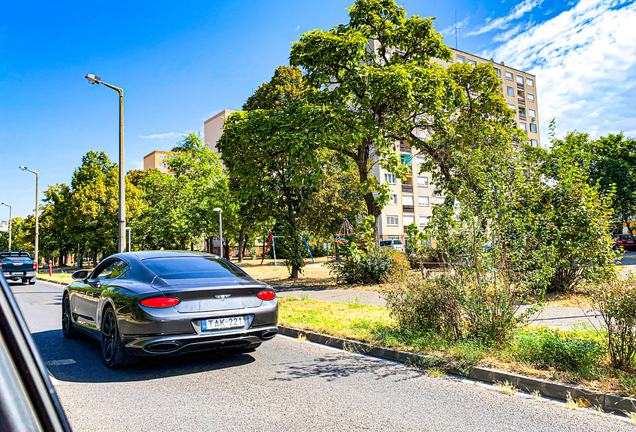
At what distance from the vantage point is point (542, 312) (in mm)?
8281

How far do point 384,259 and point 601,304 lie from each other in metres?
12.4

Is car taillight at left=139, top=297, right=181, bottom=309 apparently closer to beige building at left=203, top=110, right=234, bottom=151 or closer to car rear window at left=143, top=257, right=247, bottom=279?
car rear window at left=143, top=257, right=247, bottom=279

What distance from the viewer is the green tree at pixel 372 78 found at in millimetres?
Result: 15734

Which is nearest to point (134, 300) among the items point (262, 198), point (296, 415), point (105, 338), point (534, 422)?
point (105, 338)

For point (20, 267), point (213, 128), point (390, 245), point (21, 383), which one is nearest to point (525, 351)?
point (21, 383)

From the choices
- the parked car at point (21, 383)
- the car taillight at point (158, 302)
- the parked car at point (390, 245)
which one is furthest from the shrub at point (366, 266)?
the parked car at point (21, 383)

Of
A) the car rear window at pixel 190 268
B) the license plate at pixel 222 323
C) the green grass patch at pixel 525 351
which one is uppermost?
the car rear window at pixel 190 268

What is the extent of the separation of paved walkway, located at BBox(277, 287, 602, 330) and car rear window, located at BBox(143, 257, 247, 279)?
281 centimetres

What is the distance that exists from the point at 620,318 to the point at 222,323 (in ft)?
15.3

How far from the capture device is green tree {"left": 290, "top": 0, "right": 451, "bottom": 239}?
15.7 metres

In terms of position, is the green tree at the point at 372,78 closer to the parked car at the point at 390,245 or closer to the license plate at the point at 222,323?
the parked car at the point at 390,245

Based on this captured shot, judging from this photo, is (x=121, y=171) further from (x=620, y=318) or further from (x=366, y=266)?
(x=620, y=318)

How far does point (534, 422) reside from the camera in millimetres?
4121

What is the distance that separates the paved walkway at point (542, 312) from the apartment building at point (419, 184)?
39.1 m
